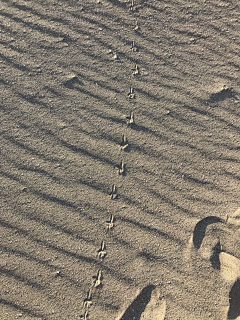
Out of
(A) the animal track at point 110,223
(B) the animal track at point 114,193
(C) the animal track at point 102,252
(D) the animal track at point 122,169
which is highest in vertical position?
(D) the animal track at point 122,169

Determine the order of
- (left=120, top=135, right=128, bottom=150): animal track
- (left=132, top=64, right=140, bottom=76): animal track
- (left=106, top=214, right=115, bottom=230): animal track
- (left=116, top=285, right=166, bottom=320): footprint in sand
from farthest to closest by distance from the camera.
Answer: (left=132, top=64, right=140, bottom=76): animal track < (left=120, top=135, right=128, bottom=150): animal track < (left=106, top=214, right=115, bottom=230): animal track < (left=116, top=285, right=166, bottom=320): footprint in sand

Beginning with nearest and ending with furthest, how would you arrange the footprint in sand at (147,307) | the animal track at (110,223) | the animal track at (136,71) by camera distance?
the footprint in sand at (147,307) < the animal track at (110,223) < the animal track at (136,71)

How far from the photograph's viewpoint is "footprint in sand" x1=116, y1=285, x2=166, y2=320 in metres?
1.76

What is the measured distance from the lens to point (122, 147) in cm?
198

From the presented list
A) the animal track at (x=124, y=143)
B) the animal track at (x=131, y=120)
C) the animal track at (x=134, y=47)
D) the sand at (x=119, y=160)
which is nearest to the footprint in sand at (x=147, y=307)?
the sand at (x=119, y=160)

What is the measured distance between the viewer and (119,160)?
1954mm

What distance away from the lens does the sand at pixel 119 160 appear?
1.80m

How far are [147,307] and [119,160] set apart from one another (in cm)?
119

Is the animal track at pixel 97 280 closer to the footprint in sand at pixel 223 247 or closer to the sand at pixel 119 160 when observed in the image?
the sand at pixel 119 160

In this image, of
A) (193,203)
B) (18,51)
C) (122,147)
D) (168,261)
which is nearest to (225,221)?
(193,203)

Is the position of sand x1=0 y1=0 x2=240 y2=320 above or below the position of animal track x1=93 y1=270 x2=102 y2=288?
above

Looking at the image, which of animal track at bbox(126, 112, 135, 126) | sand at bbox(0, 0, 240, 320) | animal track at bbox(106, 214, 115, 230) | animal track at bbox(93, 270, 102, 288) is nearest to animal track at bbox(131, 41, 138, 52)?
sand at bbox(0, 0, 240, 320)

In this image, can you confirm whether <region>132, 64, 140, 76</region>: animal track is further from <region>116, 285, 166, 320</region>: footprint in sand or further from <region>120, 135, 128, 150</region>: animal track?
<region>116, 285, 166, 320</region>: footprint in sand

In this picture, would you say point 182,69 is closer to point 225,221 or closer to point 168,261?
point 225,221
